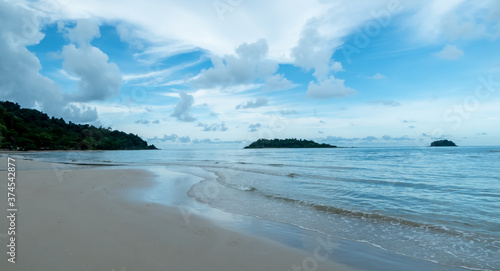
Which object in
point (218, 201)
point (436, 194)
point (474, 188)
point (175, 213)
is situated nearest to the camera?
point (175, 213)

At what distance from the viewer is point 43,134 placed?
326ft

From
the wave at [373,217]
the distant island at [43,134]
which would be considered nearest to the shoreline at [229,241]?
the wave at [373,217]

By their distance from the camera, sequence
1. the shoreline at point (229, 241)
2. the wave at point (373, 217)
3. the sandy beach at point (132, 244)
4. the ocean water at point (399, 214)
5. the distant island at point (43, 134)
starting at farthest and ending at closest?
the distant island at point (43, 134), the wave at point (373, 217), the ocean water at point (399, 214), the shoreline at point (229, 241), the sandy beach at point (132, 244)

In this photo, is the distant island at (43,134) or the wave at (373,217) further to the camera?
the distant island at (43,134)

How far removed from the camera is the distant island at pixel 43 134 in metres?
85.9

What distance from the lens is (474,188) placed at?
13.9 metres

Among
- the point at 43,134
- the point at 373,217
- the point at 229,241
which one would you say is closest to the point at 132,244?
the point at 229,241

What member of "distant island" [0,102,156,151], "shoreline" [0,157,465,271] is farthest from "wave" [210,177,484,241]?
"distant island" [0,102,156,151]

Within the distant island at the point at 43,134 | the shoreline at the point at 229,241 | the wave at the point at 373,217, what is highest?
the distant island at the point at 43,134

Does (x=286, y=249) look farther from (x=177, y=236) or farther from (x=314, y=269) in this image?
(x=177, y=236)

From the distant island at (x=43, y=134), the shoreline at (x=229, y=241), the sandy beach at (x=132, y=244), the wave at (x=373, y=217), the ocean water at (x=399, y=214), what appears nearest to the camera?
the sandy beach at (x=132, y=244)

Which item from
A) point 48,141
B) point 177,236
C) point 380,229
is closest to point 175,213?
point 177,236

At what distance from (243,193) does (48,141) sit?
392 ft

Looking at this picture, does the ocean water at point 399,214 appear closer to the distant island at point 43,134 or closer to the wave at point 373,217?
the wave at point 373,217
